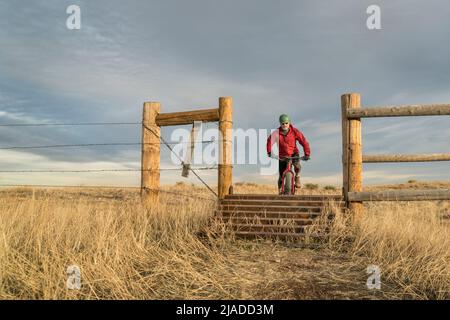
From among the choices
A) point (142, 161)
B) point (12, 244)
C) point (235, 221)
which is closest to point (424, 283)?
point (235, 221)

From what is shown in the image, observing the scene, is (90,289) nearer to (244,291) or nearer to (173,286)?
(173,286)

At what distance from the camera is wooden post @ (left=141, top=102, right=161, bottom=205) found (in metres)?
8.45

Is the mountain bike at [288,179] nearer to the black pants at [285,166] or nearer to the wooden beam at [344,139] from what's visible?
the black pants at [285,166]

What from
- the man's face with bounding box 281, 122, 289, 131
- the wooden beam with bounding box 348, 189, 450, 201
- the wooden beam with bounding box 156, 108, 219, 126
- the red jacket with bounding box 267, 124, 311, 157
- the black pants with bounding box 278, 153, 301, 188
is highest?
the wooden beam with bounding box 156, 108, 219, 126

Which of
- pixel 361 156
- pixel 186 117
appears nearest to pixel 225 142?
pixel 186 117

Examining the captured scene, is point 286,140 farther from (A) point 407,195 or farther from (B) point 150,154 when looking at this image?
(B) point 150,154

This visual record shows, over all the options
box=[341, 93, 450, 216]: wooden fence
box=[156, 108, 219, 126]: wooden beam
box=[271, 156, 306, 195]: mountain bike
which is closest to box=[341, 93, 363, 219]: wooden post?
box=[341, 93, 450, 216]: wooden fence

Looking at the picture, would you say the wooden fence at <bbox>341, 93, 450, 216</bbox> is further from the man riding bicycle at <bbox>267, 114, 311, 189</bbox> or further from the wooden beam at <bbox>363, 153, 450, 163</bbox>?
the man riding bicycle at <bbox>267, 114, 311, 189</bbox>

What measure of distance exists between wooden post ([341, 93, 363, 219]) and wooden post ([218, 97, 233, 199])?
87.3 inches

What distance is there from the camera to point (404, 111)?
7004mm

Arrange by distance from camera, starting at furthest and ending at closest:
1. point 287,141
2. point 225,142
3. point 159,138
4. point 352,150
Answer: point 287,141, point 159,138, point 225,142, point 352,150

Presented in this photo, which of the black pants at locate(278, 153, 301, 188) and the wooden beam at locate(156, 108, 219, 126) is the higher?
the wooden beam at locate(156, 108, 219, 126)

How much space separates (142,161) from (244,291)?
5232 millimetres

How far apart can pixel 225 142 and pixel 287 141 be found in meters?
1.49
